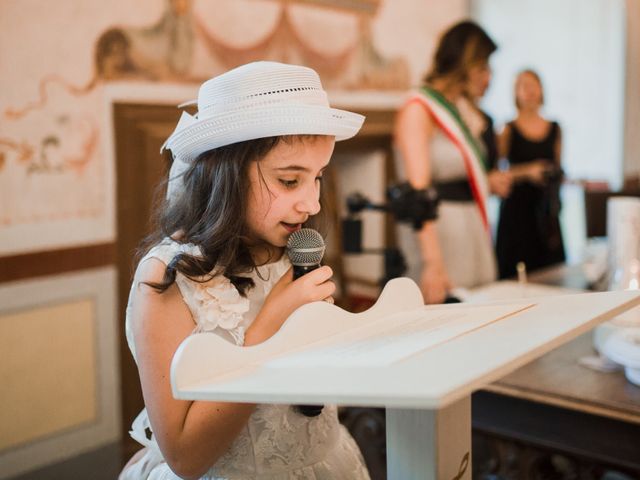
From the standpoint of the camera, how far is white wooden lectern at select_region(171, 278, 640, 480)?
77 cm

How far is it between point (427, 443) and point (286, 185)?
448mm

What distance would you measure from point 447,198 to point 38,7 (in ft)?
5.67

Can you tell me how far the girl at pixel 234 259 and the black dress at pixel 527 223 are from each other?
10.2 feet

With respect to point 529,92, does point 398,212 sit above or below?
below

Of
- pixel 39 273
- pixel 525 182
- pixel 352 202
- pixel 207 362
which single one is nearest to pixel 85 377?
pixel 39 273

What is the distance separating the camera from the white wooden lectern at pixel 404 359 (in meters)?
0.77

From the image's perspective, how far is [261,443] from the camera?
4.11 feet

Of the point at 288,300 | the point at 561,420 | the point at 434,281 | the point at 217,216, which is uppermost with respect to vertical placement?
the point at 217,216

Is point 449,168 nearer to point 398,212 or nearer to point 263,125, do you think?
point 398,212

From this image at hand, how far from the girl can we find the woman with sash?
151cm

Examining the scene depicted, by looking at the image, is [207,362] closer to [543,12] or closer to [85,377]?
[85,377]

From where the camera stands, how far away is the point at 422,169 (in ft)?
9.20

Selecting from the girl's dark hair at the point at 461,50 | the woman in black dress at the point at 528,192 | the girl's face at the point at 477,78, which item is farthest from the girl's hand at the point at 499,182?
the woman in black dress at the point at 528,192

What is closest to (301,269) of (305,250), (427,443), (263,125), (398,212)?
(305,250)
